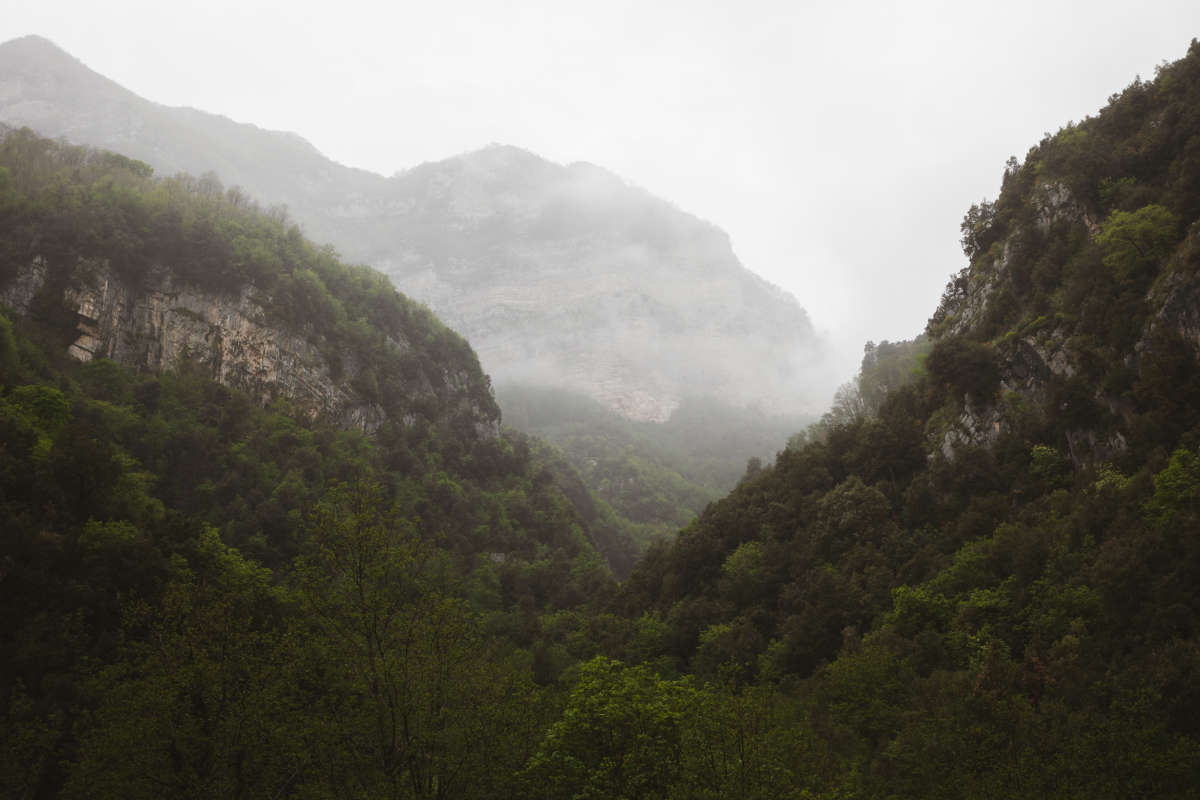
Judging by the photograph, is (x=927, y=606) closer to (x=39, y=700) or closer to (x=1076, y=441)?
(x=1076, y=441)

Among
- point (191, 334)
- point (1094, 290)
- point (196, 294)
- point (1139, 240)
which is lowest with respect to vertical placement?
point (191, 334)

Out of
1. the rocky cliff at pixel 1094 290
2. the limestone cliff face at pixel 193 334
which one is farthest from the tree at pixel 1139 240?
the limestone cliff face at pixel 193 334

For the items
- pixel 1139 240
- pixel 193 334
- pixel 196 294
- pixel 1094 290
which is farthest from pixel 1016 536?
pixel 196 294

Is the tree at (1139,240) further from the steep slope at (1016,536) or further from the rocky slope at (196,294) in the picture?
the rocky slope at (196,294)

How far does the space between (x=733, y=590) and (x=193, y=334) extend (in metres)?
61.5

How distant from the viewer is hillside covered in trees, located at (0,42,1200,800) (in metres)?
22.6

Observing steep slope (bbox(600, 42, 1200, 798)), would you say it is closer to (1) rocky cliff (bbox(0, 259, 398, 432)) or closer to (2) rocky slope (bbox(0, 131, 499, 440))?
(1) rocky cliff (bbox(0, 259, 398, 432))

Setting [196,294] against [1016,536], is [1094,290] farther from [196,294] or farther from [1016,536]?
[196,294]

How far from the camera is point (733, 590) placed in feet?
173

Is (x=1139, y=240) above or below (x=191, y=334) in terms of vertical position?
above

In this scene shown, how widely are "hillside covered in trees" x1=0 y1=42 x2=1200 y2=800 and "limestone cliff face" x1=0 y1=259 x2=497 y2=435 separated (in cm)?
192

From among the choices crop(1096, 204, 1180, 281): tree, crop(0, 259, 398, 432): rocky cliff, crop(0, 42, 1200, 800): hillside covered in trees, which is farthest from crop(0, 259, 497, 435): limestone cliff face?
crop(1096, 204, 1180, 281): tree

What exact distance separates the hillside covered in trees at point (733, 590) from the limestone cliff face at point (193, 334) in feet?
6.30

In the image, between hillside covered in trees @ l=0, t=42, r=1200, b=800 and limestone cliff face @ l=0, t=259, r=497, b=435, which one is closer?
hillside covered in trees @ l=0, t=42, r=1200, b=800
